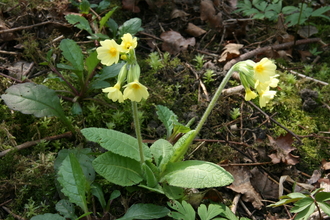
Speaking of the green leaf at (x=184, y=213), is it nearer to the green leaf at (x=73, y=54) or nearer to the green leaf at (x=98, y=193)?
the green leaf at (x=98, y=193)

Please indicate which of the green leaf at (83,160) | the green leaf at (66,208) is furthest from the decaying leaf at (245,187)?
the green leaf at (66,208)

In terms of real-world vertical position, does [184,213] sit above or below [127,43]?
below

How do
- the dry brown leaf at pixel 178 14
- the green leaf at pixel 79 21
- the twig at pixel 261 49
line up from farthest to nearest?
1. the dry brown leaf at pixel 178 14
2. the twig at pixel 261 49
3. the green leaf at pixel 79 21

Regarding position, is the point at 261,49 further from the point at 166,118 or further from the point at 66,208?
the point at 66,208

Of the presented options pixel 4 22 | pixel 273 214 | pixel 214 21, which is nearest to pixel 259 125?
pixel 273 214

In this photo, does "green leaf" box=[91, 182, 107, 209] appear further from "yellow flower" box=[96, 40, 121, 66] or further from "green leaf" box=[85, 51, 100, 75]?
"green leaf" box=[85, 51, 100, 75]

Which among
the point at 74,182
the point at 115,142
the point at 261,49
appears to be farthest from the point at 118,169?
the point at 261,49
